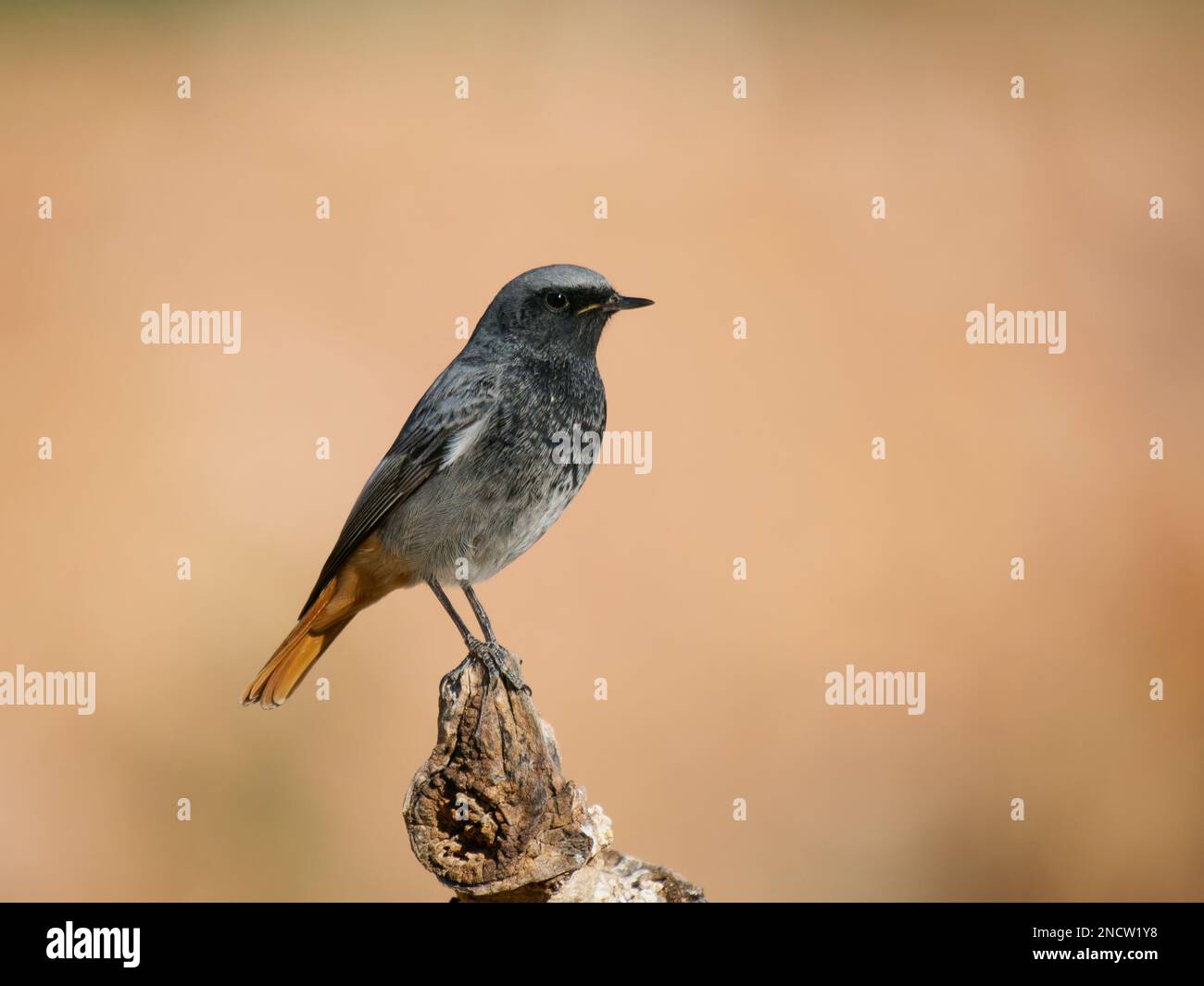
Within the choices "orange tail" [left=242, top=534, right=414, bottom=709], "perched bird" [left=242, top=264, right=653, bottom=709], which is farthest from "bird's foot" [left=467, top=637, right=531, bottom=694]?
"orange tail" [left=242, top=534, right=414, bottom=709]

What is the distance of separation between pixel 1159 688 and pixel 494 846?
31.7ft

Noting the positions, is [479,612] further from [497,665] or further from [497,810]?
[497,810]

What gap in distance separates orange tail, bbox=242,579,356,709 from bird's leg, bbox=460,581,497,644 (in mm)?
711

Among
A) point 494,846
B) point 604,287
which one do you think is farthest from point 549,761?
Result: point 604,287

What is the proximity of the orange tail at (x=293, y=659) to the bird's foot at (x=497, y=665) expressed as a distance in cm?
118

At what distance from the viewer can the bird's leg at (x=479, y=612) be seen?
616 centimetres

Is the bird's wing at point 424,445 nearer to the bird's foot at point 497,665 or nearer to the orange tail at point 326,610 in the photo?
the orange tail at point 326,610

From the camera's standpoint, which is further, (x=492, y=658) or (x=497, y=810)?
(x=492, y=658)

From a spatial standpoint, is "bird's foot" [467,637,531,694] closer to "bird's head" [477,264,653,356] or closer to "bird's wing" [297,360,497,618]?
"bird's wing" [297,360,497,618]

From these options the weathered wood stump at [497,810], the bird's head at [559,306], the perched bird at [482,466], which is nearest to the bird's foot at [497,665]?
the weathered wood stump at [497,810]

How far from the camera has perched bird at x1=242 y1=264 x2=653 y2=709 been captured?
642cm

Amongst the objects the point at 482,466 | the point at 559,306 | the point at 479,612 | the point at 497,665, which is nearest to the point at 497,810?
the point at 497,665

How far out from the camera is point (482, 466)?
6414 millimetres

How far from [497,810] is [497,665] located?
656 mm
